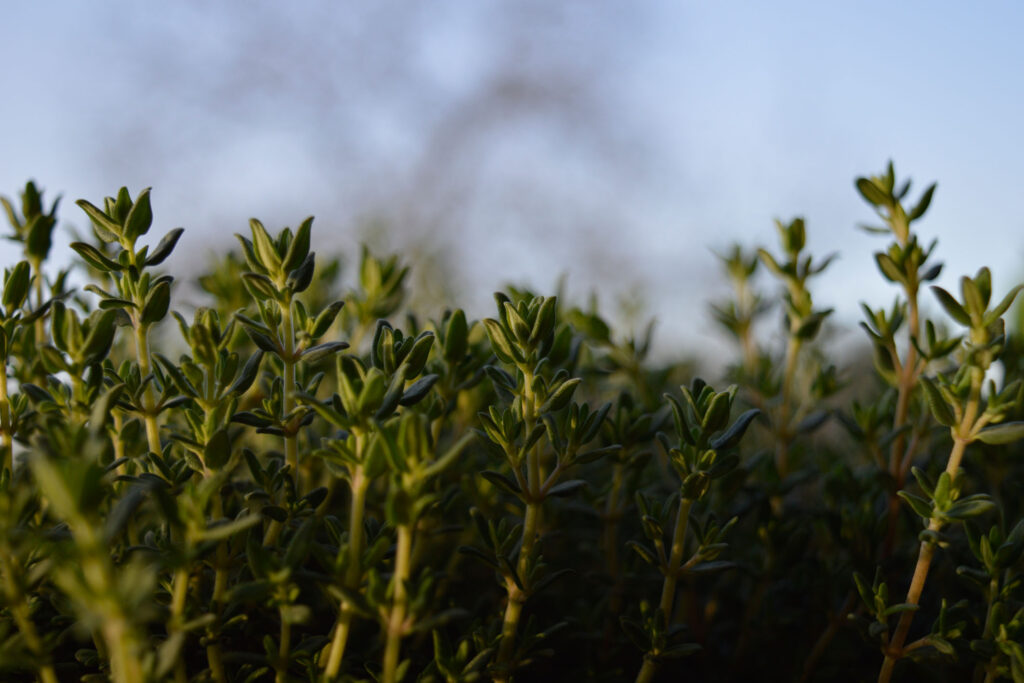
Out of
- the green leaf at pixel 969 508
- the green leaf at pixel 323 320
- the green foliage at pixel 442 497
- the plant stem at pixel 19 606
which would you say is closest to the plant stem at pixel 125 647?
the green foliage at pixel 442 497

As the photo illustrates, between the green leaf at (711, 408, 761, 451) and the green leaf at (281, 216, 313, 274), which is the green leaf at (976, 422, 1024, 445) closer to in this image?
the green leaf at (711, 408, 761, 451)

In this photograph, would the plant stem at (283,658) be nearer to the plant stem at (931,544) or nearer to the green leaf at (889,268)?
the plant stem at (931,544)

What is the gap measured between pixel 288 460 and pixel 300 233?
22cm

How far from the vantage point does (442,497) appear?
873mm

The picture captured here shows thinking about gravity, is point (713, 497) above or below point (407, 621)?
above

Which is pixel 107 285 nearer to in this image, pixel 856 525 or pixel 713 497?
pixel 713 497

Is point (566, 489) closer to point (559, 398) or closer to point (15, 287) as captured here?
point (559, 398)

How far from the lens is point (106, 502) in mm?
789

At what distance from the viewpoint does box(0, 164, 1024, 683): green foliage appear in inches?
22.3

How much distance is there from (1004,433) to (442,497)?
555 mm

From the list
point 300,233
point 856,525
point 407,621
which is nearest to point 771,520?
point 856,525

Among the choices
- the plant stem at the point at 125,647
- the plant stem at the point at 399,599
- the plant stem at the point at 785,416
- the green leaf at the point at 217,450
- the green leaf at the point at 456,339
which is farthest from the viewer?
the plant stem at the point at 785,416

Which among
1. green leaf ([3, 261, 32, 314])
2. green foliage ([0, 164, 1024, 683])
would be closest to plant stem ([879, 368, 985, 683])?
green foliage ([0, 164, 1024, 683])

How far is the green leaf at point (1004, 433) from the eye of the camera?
2.24ft
